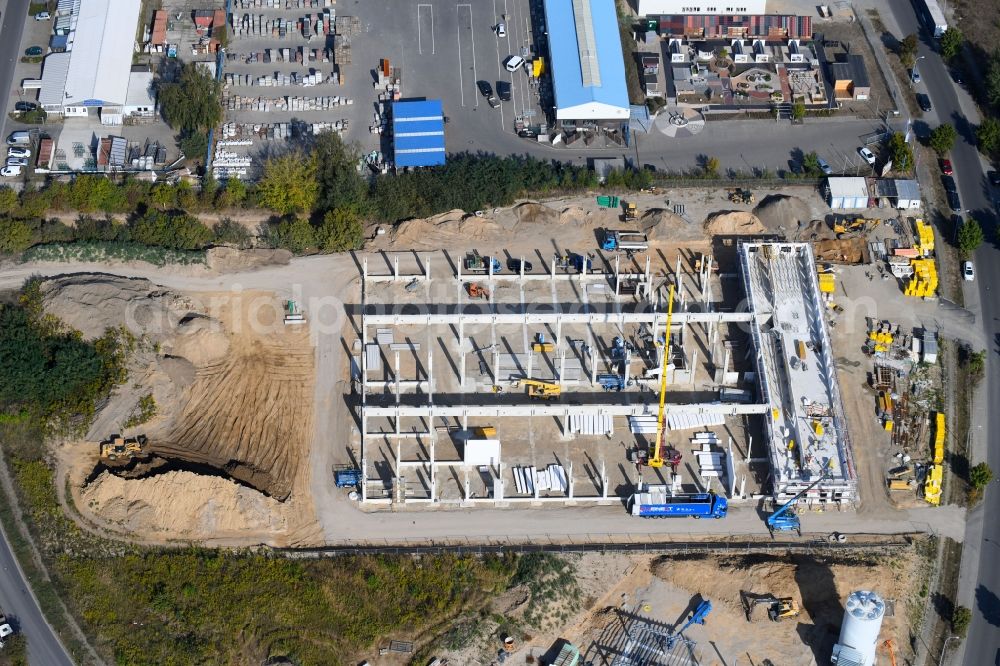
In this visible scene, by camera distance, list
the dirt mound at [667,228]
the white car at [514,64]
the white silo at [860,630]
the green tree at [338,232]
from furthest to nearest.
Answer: the white car at [514,64], the dirt mound at [667,228], the green tree at [338,232], the white silo at [860,630]

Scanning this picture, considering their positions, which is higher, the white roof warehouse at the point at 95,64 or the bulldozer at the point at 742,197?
the white roof warehouse at the point at 95,64

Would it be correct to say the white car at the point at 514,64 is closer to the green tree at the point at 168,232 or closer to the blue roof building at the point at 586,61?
the blue roof building at the point at 586,61

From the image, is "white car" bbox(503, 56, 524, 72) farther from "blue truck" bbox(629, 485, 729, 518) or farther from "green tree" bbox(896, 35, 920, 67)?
"blue truck" bbox(629, 485, 729, 518)

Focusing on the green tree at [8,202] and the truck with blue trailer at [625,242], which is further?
the green tree at [8,202]

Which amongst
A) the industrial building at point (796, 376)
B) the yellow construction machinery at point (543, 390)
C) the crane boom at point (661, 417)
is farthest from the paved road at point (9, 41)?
the industrial building at point (796, 376)

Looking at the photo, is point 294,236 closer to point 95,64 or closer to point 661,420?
point 95,64

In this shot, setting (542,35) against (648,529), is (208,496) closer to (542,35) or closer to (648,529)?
(648,529)

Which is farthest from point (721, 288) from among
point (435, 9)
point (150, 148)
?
point (150, 148)
